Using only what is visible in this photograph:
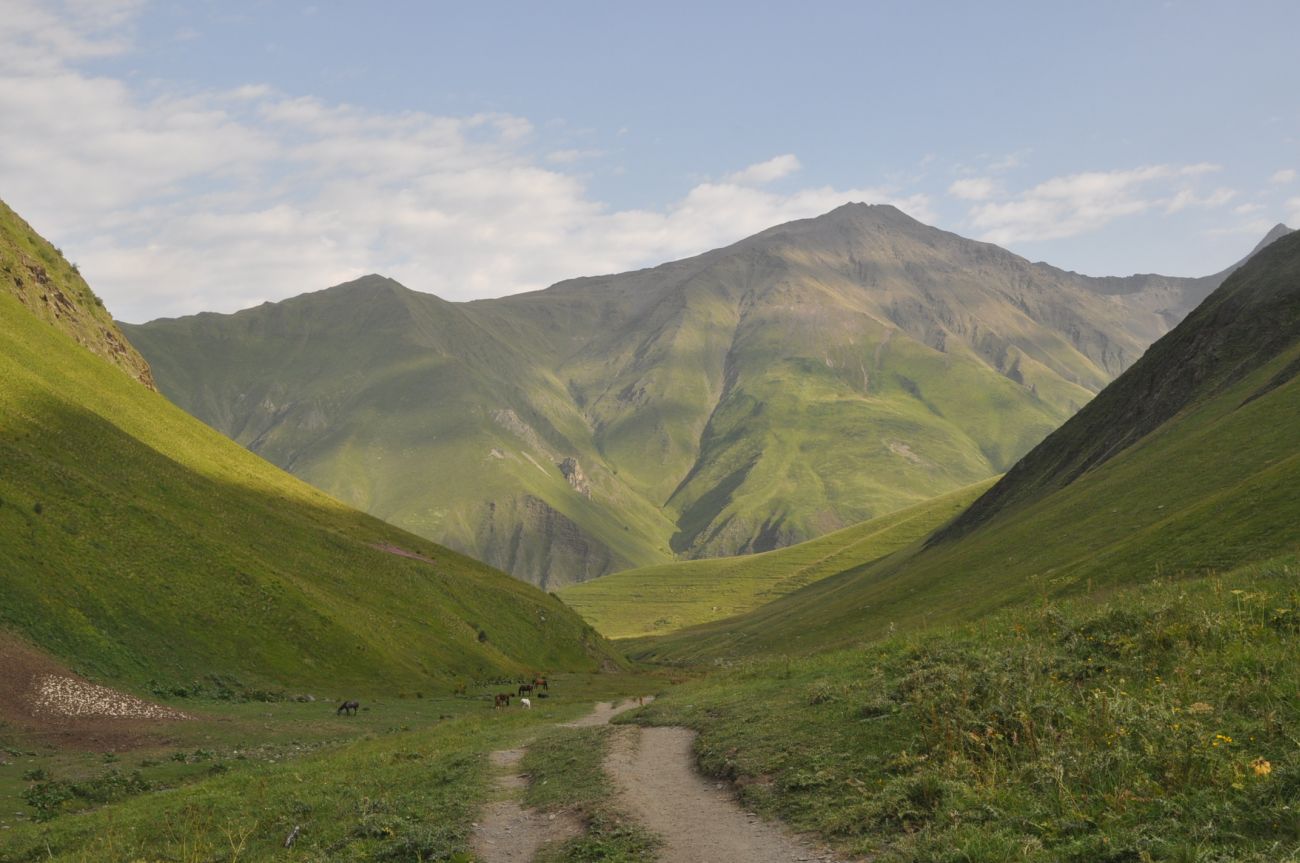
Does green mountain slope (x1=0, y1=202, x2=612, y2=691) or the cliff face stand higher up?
the cliff face

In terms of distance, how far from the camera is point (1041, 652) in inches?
886

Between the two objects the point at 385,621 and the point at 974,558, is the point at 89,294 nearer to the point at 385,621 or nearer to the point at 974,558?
the point at 385,621

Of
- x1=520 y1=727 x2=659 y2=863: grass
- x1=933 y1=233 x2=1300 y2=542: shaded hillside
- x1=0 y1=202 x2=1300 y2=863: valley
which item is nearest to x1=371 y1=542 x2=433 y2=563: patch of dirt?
x1=0 y1=202 x2=1300 y2=863: valley

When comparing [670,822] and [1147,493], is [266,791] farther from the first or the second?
[1147,493]

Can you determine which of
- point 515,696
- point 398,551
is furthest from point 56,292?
point 515,696

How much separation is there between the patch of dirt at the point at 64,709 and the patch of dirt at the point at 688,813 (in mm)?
27271

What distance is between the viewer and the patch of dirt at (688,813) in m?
16.0

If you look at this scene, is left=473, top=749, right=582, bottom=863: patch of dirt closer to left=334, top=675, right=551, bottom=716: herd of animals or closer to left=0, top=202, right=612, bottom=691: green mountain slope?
left=334, top=675, right=551, bottom=716: herd of animals

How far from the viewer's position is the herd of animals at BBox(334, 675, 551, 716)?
52781mm

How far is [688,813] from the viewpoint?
19.1 metres

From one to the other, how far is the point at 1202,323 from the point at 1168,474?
154 ft

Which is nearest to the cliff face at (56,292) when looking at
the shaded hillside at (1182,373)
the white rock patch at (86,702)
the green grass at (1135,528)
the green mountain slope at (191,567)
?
the green mountain slope at (191,567)

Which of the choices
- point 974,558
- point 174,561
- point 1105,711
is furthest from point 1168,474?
point 174,561

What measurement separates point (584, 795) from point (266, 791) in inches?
490
